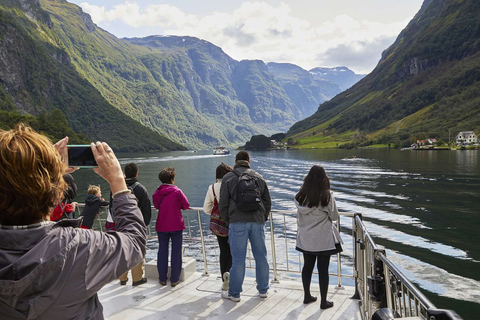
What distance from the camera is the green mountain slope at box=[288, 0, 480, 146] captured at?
13000 cm

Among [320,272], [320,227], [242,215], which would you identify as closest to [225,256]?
[242,215]

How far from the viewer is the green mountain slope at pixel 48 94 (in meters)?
143

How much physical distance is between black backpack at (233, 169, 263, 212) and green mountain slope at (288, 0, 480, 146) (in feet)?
410

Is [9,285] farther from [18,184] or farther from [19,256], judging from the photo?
[18,184]

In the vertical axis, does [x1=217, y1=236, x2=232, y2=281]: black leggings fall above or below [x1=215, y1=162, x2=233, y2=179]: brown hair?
below

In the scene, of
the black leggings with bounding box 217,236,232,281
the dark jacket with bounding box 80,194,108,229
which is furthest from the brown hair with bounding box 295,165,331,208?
the dark jacket with bounding box 80,194,108,229

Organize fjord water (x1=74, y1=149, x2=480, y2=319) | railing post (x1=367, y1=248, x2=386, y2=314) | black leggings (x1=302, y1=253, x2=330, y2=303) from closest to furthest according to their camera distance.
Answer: railing post (x1=367, y1=248, x2=386, y2=314) → black leggings (x1=302, y1=253, x2=330, y2=303) → fjord water (x1=74, y1=149, x2=480, y2=319)

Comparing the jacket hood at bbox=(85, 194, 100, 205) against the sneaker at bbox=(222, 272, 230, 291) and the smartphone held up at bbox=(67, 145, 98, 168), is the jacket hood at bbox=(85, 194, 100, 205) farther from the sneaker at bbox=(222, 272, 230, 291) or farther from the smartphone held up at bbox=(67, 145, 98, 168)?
the smartphone held up at bbox=(67, 145, 98, 168)

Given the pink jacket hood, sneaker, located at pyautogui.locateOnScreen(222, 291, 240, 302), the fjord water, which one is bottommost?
the fjord water

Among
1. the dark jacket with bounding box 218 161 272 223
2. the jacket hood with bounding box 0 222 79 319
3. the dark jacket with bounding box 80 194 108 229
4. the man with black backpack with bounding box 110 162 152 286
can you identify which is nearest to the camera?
the jacket hood with bounding box 0 222 79 319

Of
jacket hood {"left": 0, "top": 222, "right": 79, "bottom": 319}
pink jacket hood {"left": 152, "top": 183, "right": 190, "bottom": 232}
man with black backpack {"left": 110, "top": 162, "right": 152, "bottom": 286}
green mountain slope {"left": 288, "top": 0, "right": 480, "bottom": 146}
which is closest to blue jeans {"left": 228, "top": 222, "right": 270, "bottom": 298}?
pink jacket hood {"left": 152, "top": 183, "right": 190, "bottom": 232}

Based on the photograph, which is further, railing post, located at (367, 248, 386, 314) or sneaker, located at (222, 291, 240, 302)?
sneaker, located at (222, 291, 240, 302)

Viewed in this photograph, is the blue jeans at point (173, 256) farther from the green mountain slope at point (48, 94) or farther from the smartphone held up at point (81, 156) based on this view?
the green mountain slope at point (48, 94)

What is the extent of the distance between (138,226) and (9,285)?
624mm
